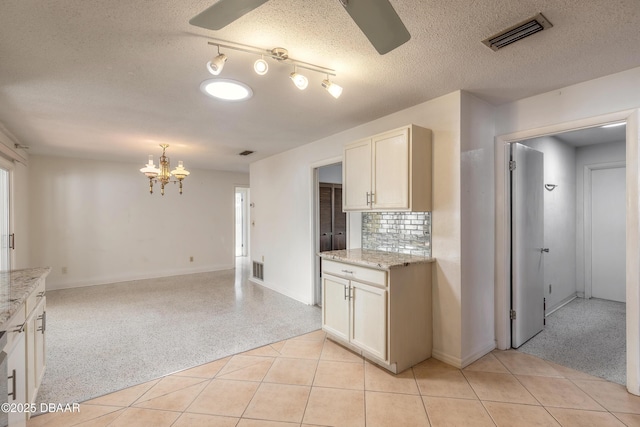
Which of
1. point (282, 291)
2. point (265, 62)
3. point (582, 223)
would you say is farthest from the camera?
point (282, 291)

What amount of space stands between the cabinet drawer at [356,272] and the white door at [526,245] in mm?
1394

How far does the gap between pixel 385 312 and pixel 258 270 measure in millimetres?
3492

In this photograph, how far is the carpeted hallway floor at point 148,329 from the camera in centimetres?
235

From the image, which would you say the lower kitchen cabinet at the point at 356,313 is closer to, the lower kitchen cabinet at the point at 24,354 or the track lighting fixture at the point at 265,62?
the track lighting fixture at the point at 265,62

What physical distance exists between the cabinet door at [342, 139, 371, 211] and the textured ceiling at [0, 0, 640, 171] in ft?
1.26

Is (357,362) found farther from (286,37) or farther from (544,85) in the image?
(544,85)

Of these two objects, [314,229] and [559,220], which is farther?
[314,229]

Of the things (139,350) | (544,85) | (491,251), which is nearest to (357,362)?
(491,251)

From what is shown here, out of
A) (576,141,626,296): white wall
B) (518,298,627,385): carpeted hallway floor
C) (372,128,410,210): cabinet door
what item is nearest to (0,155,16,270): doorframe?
(372,128,410,210): cabinet door

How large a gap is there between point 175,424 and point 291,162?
3471 mm

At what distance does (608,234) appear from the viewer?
4.17 m

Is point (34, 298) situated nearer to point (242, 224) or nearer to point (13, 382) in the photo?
point (13, 382)

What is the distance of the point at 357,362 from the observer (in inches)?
99.5

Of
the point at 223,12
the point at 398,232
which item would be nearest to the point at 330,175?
the point at 398,232
